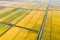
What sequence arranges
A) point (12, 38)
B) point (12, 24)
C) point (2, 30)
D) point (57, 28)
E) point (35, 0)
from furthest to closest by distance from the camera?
point (35, 0) < point (12, 24) < point (57, 28) < point (2, 30) < point (12, 38)

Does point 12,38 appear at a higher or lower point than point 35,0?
higher

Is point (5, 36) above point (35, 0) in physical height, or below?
above

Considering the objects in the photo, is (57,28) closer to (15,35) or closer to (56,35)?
(56,35)

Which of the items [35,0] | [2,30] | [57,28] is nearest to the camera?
[2,30]

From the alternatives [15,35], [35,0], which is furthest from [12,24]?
[35,0]

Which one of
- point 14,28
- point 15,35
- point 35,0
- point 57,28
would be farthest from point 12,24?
point 35,0

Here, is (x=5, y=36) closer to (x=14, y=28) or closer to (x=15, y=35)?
(x=15, y=35)

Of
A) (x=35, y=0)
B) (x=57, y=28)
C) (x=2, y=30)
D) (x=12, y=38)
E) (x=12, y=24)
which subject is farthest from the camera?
(x=35, y=0)

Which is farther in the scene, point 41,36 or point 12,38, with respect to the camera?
point 41,36

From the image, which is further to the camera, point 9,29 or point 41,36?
point 9,29
